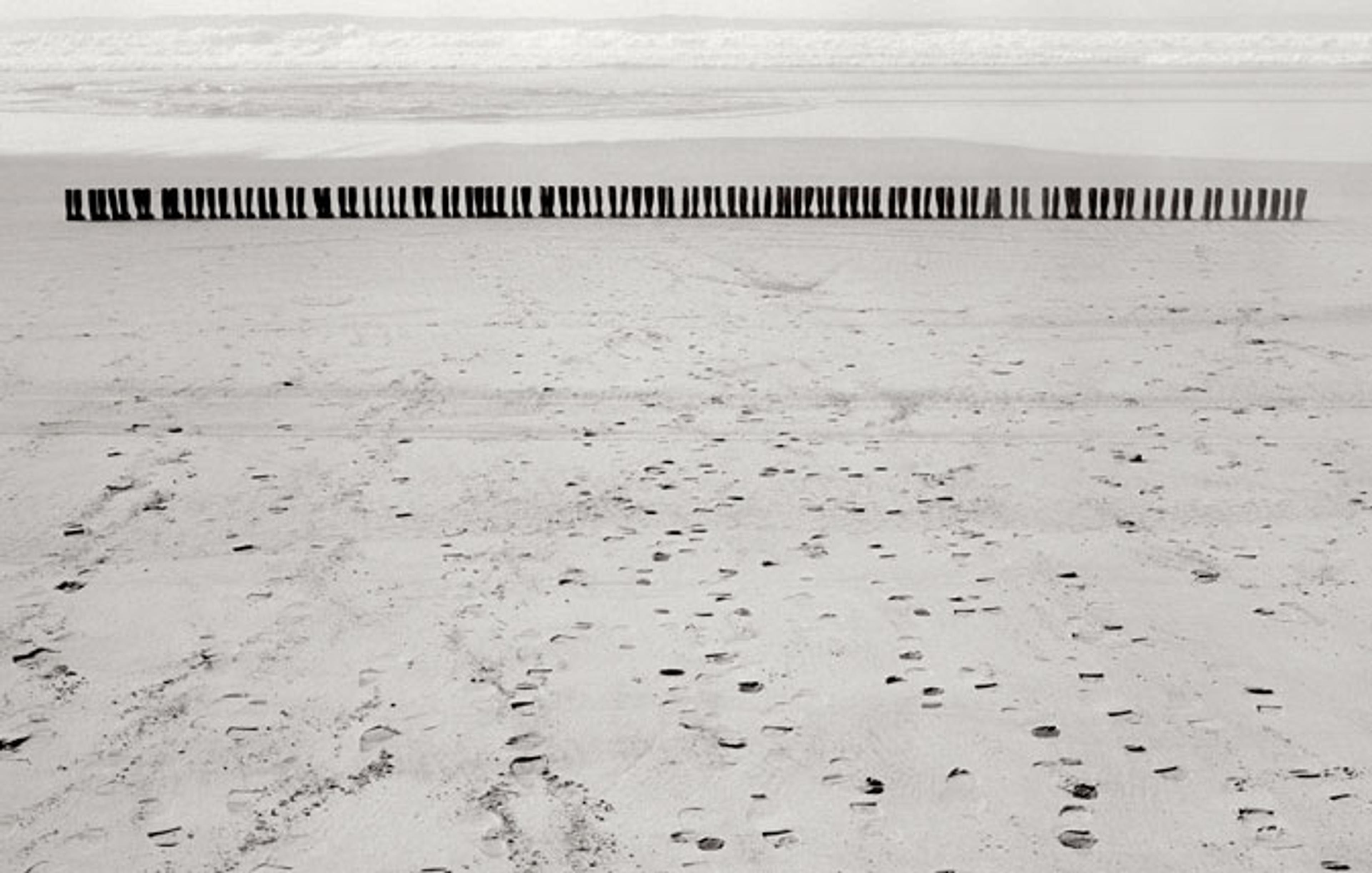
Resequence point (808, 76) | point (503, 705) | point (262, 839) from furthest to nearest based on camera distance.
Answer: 1. point (808, 76)
2. point (503, 705)
3. point (262, 839)

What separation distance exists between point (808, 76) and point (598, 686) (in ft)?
185

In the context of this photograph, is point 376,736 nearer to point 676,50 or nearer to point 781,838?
point 781,838

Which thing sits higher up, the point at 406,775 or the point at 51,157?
the point at 406,775

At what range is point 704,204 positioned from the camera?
71.6ft

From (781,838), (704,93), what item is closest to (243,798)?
(781,838)

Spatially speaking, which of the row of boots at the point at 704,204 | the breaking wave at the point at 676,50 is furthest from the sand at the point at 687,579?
the breaking wave at the point at 676,50

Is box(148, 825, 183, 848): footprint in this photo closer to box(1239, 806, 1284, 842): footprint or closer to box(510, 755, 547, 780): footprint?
box(510, 755, 547, 780): footprint

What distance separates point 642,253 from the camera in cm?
1769

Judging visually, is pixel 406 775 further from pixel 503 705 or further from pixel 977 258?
pixel 977 258

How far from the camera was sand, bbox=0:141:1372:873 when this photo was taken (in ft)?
17.1

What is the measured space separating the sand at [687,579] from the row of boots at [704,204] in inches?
202

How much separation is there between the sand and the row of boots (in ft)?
16.9

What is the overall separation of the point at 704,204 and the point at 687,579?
1506cm

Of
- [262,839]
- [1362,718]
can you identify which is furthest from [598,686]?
[1362,718]
